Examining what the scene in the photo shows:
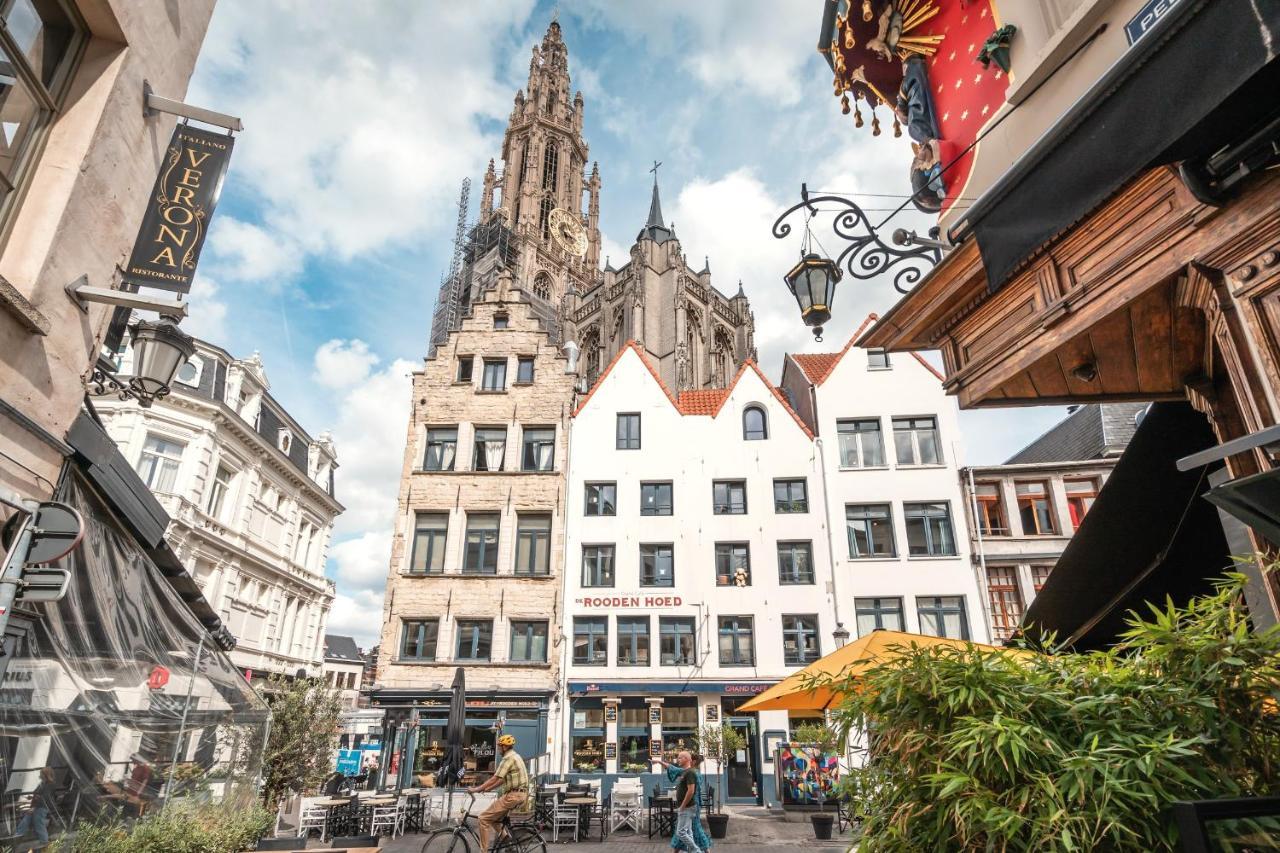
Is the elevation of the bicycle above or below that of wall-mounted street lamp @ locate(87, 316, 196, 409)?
below

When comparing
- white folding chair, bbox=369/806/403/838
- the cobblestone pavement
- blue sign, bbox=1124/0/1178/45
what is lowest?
the cobblestone pavement

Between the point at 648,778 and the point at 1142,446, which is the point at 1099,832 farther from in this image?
the point at 648,778

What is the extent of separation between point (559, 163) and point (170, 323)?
3764 inches

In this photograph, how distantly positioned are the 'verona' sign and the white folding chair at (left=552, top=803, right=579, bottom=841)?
12415 millimetres

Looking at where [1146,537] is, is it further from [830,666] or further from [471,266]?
[471,266]

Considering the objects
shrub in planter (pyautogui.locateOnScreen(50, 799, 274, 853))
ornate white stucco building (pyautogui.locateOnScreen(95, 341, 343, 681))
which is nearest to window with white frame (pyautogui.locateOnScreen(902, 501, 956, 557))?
ornate white stucco building (pyautogui.locateOnScreen(95, 341, 343, 681))

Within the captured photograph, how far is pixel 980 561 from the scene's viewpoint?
2288 cm

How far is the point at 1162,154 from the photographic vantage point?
9.55 feet

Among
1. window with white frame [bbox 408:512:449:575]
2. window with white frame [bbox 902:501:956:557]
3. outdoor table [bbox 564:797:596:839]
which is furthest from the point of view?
window with white frame [bbox 408:512:449:575]

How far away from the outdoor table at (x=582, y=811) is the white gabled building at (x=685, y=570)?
22.1 ft

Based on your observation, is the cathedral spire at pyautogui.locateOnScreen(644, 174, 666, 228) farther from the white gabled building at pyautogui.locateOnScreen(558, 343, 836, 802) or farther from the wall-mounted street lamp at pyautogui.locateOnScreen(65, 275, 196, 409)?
the wall-mounted street lamp at pyautogui.locateOnScreen(65, 275, 196, 409)

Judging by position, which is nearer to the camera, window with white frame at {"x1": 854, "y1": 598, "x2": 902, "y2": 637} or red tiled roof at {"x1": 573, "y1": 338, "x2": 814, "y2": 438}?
window with white frame at {"x1": 854, "y1": 598, "x2": 902, "y2": 637}

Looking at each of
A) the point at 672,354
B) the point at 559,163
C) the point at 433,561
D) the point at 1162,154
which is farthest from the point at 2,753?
the point at 559,163

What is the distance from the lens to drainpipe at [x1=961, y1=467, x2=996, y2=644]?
22.3 m
